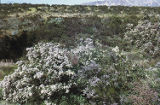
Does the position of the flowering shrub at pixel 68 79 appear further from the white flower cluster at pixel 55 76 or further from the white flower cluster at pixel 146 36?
the white flower cluster at pixel 146 36

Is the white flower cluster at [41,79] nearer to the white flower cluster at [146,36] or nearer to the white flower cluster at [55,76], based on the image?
the white flower cluster at [55,76]

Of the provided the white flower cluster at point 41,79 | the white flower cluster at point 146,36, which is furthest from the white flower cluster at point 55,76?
the white flower cluster at point 146,36

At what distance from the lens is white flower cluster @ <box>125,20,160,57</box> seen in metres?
15.9

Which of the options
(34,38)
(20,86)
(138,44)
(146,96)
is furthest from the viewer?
(138,44)

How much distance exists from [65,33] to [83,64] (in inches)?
281

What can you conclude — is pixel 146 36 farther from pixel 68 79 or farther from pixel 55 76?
pixel 55 76

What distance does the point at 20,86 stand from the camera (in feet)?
28.2

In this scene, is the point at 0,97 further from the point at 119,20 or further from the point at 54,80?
the point at 119,20

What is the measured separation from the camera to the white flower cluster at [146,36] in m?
15.9

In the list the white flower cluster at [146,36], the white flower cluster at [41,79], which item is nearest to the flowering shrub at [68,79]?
the white flower cluster at [41,79]

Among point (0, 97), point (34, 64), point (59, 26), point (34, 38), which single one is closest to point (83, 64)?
point (34, 64)

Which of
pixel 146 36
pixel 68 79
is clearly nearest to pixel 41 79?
pixel 68 79

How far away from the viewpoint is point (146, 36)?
1766 cm

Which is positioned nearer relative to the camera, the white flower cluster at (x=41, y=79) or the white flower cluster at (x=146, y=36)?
the white flower cluster at (x=41, y=79)
